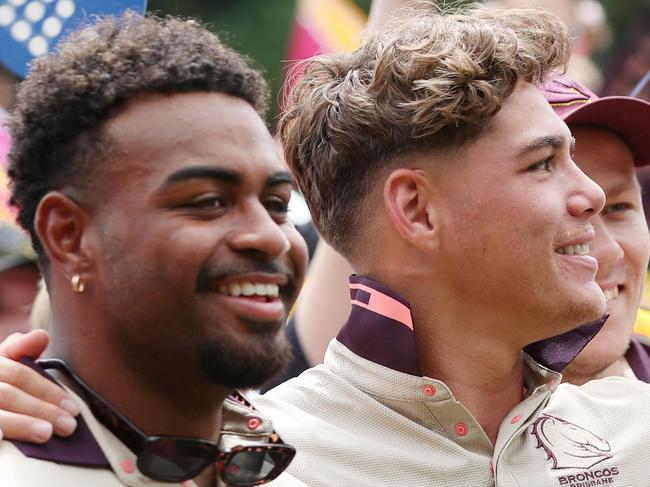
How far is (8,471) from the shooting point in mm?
2064

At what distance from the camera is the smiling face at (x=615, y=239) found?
348cm

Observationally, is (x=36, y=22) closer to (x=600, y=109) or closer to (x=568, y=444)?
(x=600, y=109)

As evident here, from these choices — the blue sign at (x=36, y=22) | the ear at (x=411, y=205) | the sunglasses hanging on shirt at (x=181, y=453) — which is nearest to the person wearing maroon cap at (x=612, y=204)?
the ear at (x=411, y=205)

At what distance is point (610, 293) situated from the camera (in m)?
3.51

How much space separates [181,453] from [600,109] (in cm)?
177

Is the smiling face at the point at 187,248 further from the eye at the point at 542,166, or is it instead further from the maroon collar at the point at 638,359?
the maroon collar at the point at 638,359

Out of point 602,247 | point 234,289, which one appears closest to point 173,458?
point 234,289

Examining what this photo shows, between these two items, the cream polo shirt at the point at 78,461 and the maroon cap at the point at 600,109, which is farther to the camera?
the maroon cap at the point at 600,109

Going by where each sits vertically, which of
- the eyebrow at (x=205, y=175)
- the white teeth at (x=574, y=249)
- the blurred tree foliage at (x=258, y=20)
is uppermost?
the eyebrow at (x=205, y=175)

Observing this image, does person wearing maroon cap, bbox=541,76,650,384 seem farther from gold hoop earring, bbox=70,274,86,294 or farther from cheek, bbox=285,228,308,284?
gold hoop earring, bbox=70,274,86,294

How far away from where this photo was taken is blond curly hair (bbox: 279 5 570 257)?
3.04 metres

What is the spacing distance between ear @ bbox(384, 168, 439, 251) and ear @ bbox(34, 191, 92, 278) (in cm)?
100

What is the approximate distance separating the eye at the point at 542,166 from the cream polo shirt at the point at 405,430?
43 centimetres

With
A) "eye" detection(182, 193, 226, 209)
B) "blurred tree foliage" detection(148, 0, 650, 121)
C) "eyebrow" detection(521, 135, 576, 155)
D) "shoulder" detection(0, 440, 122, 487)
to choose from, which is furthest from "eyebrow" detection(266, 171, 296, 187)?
"blurred tree foliage" detection(148, 0, 650, 121)
